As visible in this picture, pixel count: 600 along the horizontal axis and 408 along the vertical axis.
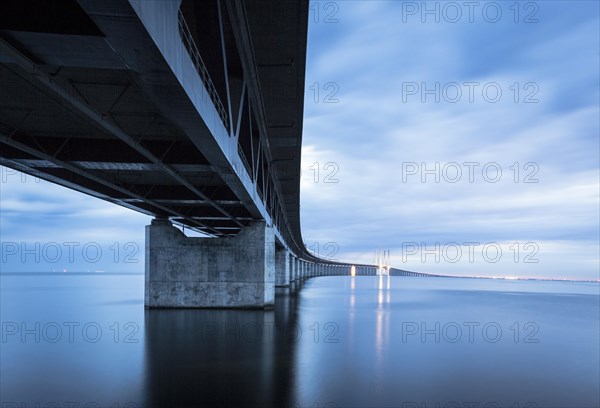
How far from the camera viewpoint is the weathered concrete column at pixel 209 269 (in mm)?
32094

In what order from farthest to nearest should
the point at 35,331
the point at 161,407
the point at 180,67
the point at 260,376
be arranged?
1. the point at 35,331
2. the point at 260,376
3. the point at 161,407
4. the point at 180,67

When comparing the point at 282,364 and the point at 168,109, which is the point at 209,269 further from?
the point at 168,109

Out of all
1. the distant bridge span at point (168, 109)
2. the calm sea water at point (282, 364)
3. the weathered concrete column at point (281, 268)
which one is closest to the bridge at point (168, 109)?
the distant bridge span at point (168, 109)

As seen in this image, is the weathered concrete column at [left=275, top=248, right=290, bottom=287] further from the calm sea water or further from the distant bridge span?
the calm sea water

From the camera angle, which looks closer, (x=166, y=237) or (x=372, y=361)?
(x=372, y=361)

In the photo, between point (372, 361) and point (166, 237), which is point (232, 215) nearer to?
point (166, 237)

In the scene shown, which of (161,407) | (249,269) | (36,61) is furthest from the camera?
(249,269)

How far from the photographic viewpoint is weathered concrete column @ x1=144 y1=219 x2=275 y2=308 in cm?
3209

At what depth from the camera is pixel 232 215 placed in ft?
107

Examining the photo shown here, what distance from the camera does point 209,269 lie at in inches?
1275

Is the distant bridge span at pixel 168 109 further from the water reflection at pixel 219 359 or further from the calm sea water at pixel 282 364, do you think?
the water reflection at pixel 219 359

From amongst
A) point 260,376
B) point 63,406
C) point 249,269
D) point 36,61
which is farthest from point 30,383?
point 249,269

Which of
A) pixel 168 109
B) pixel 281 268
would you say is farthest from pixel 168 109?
pixel 281 268

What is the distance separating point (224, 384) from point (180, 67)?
916 centimetres
